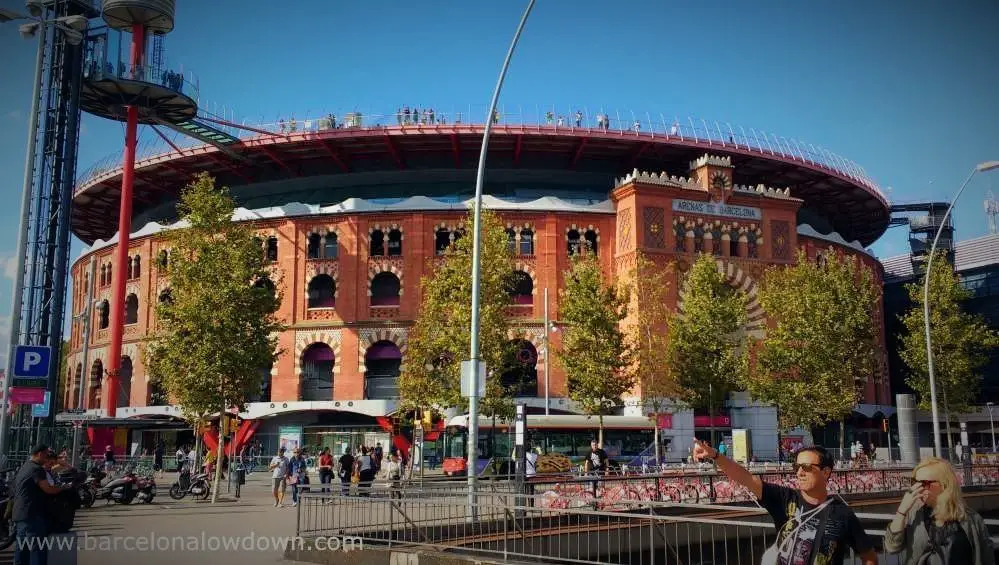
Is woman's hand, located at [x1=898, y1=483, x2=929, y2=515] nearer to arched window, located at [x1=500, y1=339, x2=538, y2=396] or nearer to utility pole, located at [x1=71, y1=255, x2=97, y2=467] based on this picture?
arched window, located at [x1=500, y1=339, x2=538, y2=396]

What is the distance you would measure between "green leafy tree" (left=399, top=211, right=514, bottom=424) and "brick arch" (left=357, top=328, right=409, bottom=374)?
7.38 m

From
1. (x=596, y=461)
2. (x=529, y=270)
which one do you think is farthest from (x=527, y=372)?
(x=596, y=461)

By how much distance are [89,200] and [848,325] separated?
1810 inches

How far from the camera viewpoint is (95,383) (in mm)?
54750

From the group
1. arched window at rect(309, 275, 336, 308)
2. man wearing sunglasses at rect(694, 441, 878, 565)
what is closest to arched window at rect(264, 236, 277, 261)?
arched window at rect(309, 275, 336, 308)

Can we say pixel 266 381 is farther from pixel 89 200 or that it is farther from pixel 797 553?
pixel 797 553

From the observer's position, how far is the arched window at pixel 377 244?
47.4 m

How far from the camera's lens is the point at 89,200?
55625 millimetres

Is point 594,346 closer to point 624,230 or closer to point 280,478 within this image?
point 624,230

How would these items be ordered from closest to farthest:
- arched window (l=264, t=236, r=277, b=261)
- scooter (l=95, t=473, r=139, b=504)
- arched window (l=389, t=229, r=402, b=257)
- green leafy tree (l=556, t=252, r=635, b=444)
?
scooter (l=95, t=473, r=139, b=504)
green leafy tree (l=556, t=252, r=635, b=444)
arched window (l=389, t=229, r=402, b=257)
arched window (l=264, t=236, r=277, b=261)

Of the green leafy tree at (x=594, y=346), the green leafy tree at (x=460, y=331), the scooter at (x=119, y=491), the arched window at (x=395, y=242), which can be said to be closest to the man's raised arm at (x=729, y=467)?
the scooter at (x=119, y=491)

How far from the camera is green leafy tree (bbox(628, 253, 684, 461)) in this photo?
130 feet

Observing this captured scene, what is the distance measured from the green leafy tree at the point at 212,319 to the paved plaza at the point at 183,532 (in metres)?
4.08

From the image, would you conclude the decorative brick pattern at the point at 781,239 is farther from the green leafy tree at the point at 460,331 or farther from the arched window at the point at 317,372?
the arched window at the point at 317,372
